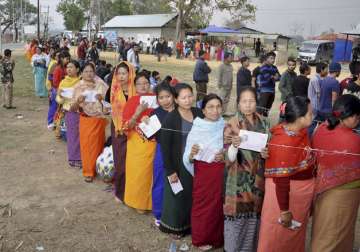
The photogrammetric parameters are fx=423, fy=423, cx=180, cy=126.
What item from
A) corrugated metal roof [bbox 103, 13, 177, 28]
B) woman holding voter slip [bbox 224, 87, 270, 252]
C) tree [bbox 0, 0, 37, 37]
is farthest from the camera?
tree [bbox 0, 0, 37, 37]

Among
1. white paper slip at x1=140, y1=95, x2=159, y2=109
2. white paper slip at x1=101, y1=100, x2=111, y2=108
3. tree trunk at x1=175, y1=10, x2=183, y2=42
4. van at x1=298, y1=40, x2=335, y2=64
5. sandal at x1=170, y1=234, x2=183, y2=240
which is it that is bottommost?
sandal at x1=170, y1=234, x2=183, y2=240

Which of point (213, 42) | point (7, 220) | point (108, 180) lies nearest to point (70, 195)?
point (108, 180)

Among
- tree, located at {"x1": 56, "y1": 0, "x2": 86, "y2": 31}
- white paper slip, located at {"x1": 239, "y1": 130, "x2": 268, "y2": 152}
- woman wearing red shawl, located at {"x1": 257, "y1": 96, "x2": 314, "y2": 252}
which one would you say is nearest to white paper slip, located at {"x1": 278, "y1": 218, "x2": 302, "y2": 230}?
woman wearing red shawl, located at {"x1": 257, "y1": 96, "x2": 314, "y2": 252}

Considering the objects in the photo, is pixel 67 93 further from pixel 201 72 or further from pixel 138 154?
pixel 201 72

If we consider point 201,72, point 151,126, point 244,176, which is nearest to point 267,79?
point 201,72

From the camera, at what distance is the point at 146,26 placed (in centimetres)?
4472

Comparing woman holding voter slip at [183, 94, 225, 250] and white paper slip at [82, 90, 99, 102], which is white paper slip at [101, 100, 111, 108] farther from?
woman holding voter slip at [183, 94, 225, 250]

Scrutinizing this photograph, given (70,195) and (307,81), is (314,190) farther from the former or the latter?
(307,81)

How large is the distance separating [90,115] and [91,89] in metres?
0.35

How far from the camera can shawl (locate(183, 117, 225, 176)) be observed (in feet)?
11.3

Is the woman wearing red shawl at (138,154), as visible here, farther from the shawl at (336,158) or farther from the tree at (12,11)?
the tree at (12,11)

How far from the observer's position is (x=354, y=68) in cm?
651

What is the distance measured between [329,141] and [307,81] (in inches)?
181

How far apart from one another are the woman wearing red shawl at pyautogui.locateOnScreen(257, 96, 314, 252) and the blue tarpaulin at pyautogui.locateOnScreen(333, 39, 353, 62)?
1081 inches
